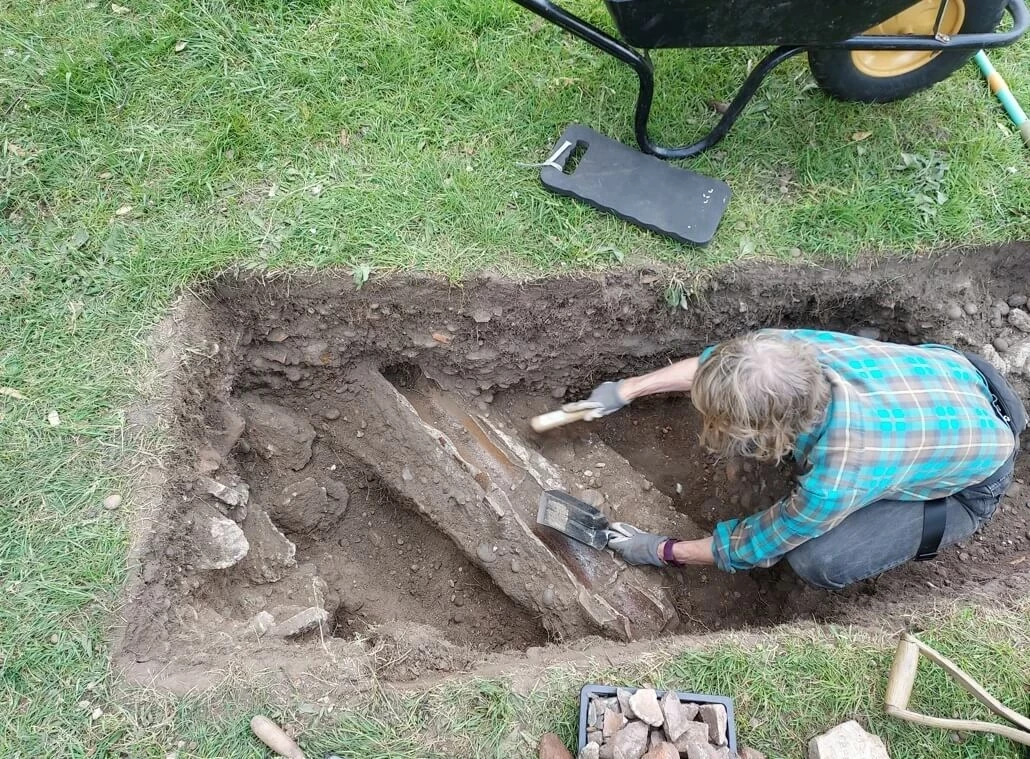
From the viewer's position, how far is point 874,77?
2.89 metres

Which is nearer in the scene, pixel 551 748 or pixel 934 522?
pixel 551 748

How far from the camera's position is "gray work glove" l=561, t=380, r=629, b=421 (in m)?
2.73

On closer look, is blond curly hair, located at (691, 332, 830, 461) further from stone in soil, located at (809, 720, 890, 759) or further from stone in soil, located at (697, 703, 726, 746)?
stone in soil, located at (809, 720, 890, 759)

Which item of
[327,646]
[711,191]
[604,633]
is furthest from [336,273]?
[604,633]

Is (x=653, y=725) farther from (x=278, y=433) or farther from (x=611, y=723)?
(x=278, y=433)

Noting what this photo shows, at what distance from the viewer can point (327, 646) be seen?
2.33m

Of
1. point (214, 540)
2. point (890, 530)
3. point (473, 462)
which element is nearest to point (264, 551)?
point (214, 540)

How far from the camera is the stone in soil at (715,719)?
2057 millimetres

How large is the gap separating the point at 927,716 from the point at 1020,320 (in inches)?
73.2

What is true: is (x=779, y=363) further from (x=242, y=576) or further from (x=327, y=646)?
(x=242, y=576)

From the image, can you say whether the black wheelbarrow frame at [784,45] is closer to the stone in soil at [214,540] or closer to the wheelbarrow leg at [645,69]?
the wheelbarrow leg at [645,69]

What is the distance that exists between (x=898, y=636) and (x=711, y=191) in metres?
1.89

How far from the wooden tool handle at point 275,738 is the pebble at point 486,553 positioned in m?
1.09

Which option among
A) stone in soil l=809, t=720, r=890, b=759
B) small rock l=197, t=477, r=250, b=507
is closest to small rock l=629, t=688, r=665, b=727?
stone in soil l=809, t=720, r=890, b=759
